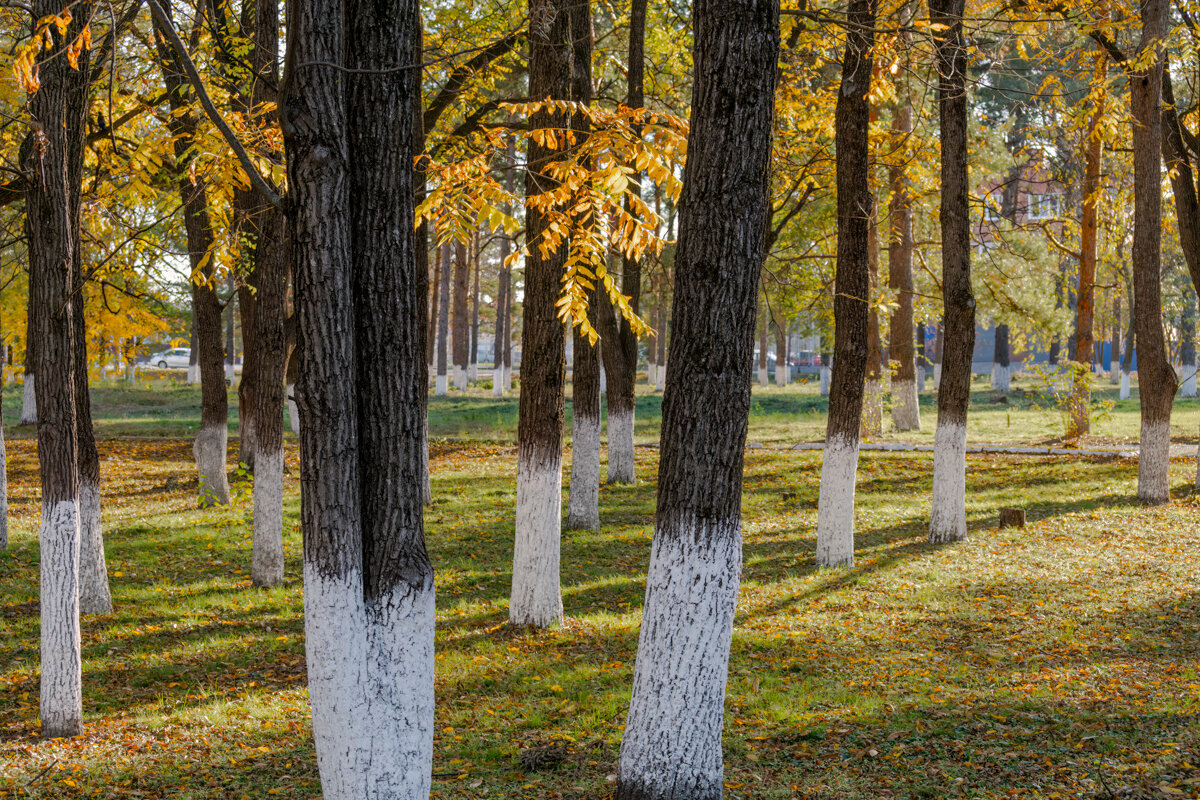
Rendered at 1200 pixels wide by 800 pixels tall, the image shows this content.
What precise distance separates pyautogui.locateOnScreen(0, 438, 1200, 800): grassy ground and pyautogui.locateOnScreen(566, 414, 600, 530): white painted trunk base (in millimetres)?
363

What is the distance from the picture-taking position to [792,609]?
7.96 m

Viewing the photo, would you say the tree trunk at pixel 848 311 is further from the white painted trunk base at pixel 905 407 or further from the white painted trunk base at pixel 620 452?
the white painted trunk base at pixel 905 407

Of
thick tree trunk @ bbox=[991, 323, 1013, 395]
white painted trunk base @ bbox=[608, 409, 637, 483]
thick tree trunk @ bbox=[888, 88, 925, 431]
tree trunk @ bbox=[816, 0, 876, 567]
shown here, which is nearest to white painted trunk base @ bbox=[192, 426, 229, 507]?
white painted trunk base @ bbox=[608, 409, 637, 483]

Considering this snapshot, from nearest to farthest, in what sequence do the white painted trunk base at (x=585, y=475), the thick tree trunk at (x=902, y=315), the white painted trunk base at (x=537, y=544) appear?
the white painted trunk base at (x=537, y=544)
the white painted trunk base at (x=585, y=475)
the thick tree trunk at (x=902, y=315)

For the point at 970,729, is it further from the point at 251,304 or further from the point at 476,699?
the point at 251,304

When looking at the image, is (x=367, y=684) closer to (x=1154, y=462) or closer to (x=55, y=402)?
(x=55, y=402)

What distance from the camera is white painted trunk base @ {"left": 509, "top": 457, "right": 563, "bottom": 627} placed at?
7137mm

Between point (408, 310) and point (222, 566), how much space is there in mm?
6893

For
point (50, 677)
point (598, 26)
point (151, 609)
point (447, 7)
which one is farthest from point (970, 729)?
point (598, 26)

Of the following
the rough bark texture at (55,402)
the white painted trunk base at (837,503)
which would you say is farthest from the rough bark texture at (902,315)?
the rough bark texture at (55,402)

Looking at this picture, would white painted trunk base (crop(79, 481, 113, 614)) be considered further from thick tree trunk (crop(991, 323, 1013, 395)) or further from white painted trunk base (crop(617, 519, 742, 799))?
thick tree trunk (crop(991, 323, 1013, 395))

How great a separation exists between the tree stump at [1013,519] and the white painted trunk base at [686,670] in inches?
341

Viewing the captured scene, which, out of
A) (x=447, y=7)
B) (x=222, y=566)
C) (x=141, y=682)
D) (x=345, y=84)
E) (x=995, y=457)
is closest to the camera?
(x=345, y=84)

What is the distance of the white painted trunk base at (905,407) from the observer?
22.4 m
